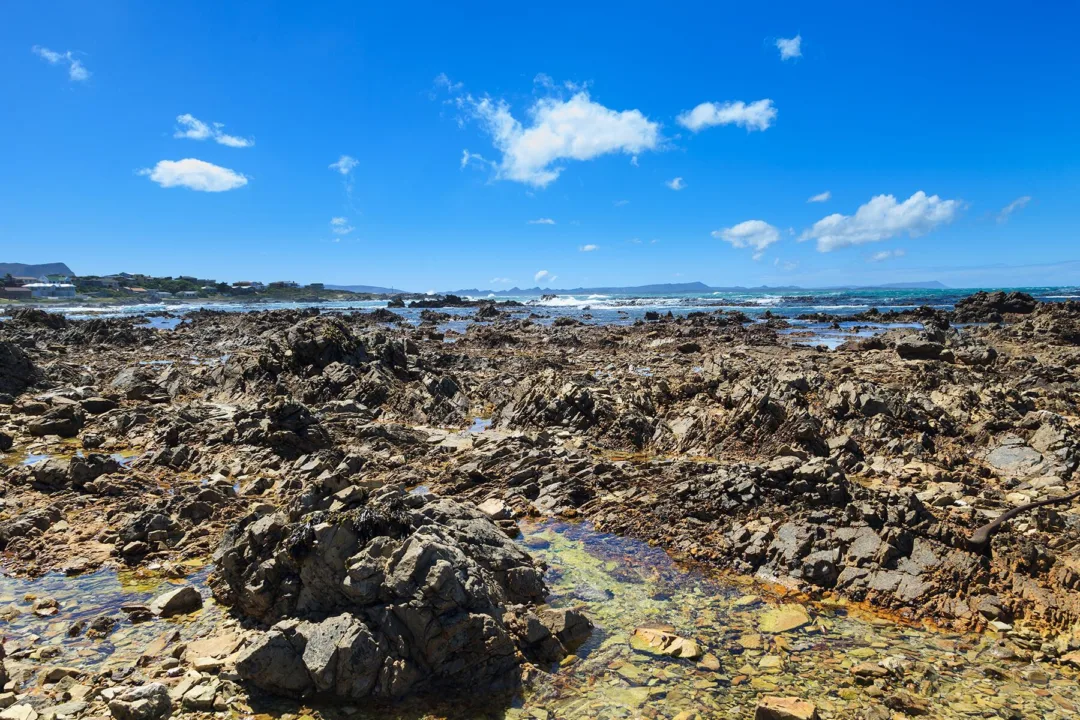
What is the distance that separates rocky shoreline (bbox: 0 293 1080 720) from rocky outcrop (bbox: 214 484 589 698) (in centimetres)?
3

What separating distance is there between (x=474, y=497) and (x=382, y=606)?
5745 mm

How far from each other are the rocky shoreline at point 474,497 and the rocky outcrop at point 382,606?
0.08 feet

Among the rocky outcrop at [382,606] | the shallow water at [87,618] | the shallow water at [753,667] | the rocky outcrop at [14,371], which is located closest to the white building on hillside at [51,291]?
the rocky outcrop at [14,371]

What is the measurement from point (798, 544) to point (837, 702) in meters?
3.20

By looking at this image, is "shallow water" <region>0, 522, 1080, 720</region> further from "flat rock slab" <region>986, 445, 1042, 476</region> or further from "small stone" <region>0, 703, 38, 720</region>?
"flat rock slab" <region>986, 445, 1042, 476</region>

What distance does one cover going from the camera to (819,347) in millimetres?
33812

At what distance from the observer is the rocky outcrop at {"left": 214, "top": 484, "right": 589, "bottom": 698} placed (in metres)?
5.95

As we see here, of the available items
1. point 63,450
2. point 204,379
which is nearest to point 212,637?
point 63,450

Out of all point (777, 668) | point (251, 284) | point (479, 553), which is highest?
point (251, 284)

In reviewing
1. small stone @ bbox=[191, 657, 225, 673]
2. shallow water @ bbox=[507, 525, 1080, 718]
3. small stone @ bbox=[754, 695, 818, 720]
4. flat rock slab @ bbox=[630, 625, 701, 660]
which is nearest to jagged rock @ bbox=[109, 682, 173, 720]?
small stone @ bbox=[191, 657, 225, 673]

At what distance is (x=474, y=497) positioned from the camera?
12062 mm

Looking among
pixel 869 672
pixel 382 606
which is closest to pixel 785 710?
pixel 869 672

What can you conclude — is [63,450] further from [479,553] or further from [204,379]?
[479,553]

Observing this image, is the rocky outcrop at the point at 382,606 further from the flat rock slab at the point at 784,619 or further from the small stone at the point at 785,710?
the flat rock slab at the point at 784,619
